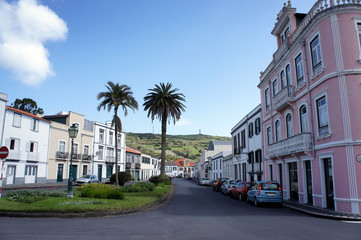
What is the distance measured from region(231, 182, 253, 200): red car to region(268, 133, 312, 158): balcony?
10.5 ft

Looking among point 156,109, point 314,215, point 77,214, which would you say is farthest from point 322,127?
point 156,109

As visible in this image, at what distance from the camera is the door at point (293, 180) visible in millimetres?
19917

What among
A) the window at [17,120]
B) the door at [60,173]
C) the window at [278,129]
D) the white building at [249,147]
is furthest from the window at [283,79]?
the door at [60,173]

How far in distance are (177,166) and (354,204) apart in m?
117

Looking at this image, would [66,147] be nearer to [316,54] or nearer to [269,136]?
[269,136]

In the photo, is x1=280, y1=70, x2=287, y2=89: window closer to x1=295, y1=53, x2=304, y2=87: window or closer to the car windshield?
x1=295, y1=53, x2=304, y2=87: window

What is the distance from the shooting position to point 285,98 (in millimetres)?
20125

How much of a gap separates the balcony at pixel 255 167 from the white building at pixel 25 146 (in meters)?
26.8

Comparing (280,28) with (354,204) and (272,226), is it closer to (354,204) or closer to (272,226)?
(354,204)

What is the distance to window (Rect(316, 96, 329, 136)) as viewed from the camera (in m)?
15.5

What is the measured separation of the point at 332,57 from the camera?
14.8 metres

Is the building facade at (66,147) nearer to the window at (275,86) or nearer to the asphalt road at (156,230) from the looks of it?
the window at (275,86)

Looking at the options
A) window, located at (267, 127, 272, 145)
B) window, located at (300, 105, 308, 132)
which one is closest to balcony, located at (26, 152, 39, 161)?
window, located at (267, 127, 272, 145)

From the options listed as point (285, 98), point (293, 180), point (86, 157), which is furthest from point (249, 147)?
point (86, 157)
